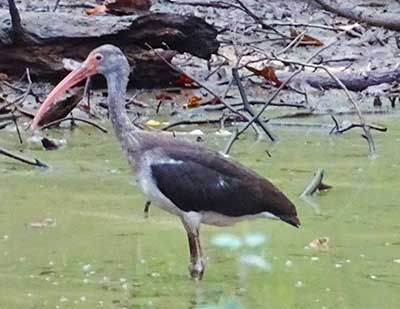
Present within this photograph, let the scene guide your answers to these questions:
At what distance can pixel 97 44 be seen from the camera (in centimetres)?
1132

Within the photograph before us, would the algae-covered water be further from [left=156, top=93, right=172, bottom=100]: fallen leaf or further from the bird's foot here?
[left=156, top=93, right=172, bottom=100]: fallen leaf

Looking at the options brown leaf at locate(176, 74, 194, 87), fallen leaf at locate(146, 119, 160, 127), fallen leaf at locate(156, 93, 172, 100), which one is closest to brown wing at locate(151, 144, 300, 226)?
fallen leaf at locate(146, 119, 160, 127)

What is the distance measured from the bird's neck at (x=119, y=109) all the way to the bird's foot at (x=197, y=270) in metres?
0.82

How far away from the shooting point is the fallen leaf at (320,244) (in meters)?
6.55

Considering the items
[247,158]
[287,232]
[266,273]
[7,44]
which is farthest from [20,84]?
[266,273]

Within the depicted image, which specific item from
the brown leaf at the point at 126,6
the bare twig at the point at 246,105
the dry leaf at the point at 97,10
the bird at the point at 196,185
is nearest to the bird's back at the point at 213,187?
the bird at the point at 196,185

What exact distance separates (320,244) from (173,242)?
2.55 feet

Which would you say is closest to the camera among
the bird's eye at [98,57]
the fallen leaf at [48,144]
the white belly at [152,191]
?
the white belly at [152,191]

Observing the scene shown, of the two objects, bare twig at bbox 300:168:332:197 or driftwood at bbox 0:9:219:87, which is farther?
driftwood at bbox 0:9:219:87

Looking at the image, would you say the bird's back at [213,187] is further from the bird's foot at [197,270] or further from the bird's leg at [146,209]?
the bird's leg at [146,209]

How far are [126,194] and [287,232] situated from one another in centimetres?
136

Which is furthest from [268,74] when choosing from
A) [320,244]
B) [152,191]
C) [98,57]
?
[152,191]

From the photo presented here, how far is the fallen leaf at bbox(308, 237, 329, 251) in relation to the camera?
258 inches

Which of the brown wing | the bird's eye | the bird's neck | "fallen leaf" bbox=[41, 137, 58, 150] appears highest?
the bird's eye
